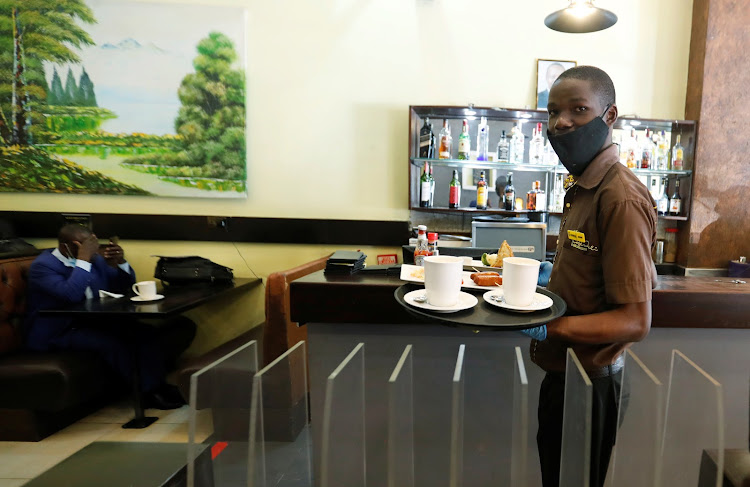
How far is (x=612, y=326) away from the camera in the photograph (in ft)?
3.19

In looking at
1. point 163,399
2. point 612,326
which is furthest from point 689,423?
point 163,399

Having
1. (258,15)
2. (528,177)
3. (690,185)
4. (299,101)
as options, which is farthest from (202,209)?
(690,185)

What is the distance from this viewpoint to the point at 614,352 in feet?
3.60

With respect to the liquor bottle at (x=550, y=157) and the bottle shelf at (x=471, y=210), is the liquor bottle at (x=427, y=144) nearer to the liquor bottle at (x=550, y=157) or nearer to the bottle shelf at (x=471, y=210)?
the bottle shelf at (x=471, y=210)

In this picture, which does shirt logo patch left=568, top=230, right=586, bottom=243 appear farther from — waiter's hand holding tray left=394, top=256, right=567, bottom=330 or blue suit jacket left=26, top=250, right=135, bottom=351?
blue suit jacket left=26, top=250, right=135, bottom=351

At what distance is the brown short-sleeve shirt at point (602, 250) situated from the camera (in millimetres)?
970

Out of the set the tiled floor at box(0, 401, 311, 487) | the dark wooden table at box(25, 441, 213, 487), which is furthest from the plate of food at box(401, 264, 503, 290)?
the tiled floor at box(0, 401, 311, 487)

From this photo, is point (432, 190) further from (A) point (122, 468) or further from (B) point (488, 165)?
(A) point (122, 468)

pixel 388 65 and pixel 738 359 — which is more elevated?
pixel 388 65

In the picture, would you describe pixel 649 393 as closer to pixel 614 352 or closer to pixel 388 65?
pixel 614 352

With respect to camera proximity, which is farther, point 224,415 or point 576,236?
point 576,236

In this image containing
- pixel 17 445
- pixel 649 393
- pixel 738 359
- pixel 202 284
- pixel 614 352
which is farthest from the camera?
pixel 202 284

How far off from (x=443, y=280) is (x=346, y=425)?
18.0 inches

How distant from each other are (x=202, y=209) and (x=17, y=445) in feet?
6.45
